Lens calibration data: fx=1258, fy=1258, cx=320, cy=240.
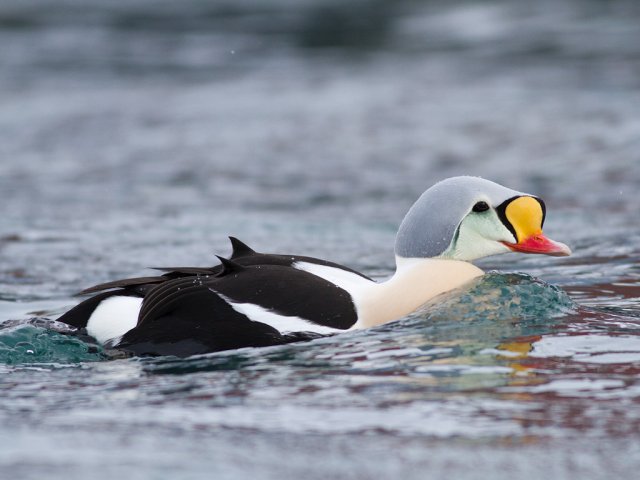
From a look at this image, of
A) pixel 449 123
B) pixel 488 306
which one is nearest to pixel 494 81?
pixel 449 123

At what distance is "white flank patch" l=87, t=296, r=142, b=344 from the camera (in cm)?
523

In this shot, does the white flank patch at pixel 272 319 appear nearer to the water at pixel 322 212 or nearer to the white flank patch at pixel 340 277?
the water at pixel 322 212

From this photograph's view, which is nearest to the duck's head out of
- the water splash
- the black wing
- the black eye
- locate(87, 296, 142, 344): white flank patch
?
the black eye

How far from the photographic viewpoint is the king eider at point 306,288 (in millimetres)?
4945

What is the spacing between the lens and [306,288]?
498cm

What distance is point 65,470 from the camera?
12.5 feet

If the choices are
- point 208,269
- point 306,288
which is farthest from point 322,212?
point 306,288

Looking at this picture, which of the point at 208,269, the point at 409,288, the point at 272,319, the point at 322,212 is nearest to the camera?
A: the point at 272,319

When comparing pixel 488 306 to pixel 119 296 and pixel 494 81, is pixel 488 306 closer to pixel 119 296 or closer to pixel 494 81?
pixel 119 296

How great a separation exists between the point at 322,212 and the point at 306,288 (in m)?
5.60

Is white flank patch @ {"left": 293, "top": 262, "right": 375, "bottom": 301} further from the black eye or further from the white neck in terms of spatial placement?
the black eye

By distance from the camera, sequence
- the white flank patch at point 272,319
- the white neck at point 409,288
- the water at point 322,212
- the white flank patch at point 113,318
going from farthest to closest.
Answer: the white flank patch at point 113,318 → the white neck at point 409,288 → the white flank patch at point 272,319 → the water at point 322,212

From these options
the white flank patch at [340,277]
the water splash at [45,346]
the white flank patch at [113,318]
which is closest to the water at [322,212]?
the water splash at [45,346]

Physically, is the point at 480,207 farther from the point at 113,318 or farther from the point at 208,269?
the point at 113,318
